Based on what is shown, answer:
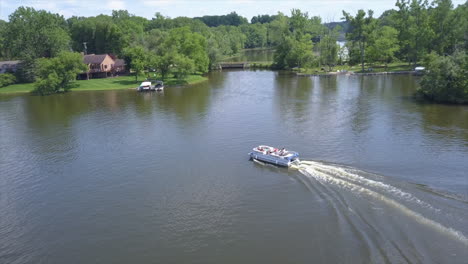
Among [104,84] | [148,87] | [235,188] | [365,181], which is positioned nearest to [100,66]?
[104,84]

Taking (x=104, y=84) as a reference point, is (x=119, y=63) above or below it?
above

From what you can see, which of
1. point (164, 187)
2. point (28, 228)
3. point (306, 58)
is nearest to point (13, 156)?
point (28, 228)

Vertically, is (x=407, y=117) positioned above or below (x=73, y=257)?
above

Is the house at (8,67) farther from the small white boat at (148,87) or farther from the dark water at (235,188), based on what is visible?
the dark water at (235,188)

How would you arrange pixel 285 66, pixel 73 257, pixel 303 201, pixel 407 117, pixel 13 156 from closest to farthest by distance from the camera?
pixel 73 257 → pixel 303 201 → pixel 13 156 → pixel 407 117 → pixel 285 66

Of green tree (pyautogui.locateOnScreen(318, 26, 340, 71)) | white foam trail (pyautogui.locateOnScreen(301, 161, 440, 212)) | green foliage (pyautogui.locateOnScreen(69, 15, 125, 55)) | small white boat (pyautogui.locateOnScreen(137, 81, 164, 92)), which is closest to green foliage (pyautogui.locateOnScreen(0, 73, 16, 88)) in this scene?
green foliage (pyautogui.locateOnScreen(69, 15, 125, 55))

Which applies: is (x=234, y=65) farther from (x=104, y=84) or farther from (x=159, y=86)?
(x=104, y=84)

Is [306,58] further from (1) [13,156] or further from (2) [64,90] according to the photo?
(1) [13,156]

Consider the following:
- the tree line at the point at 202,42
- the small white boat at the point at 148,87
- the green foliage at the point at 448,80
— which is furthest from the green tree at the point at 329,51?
the small white boat at the point at 148,87
